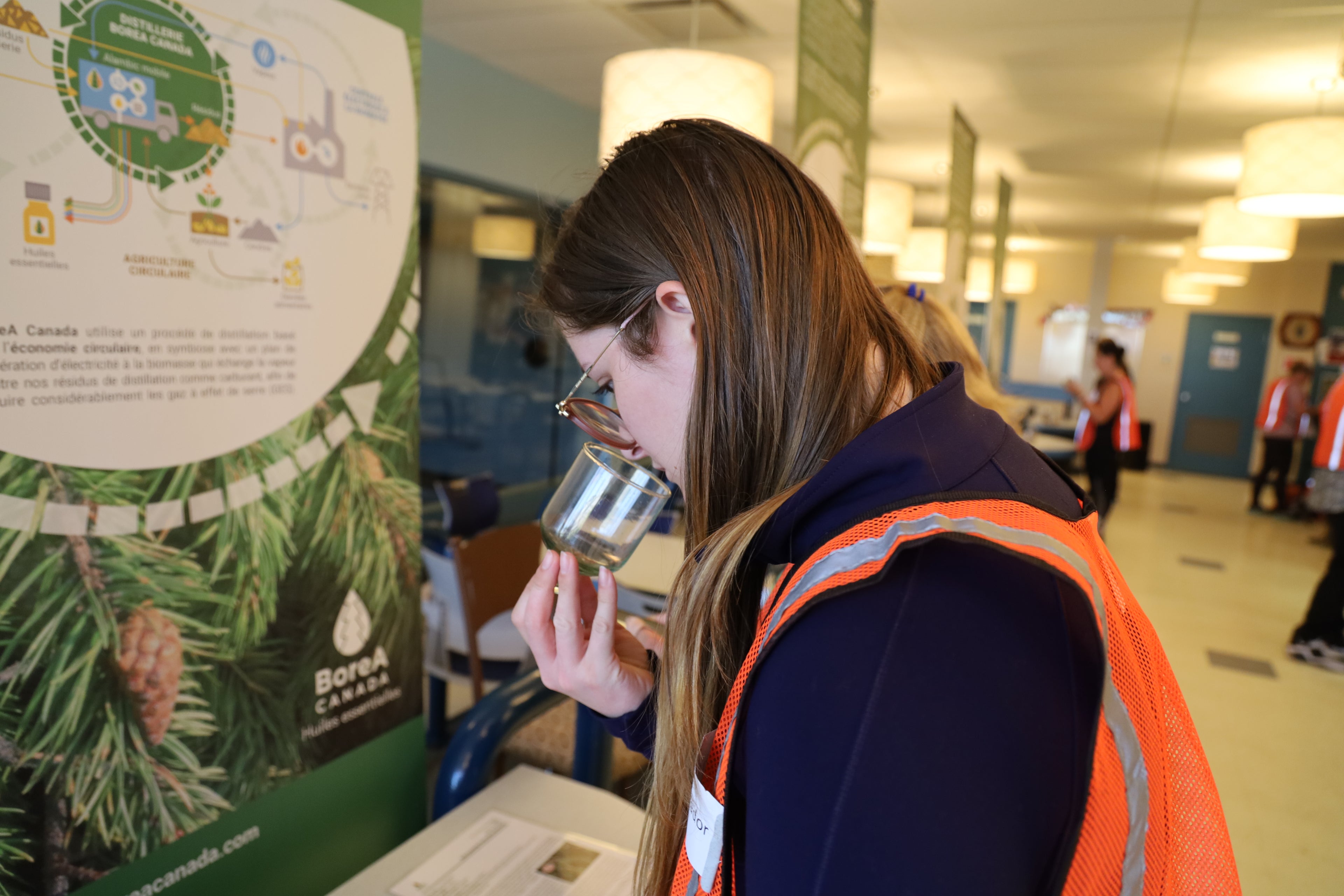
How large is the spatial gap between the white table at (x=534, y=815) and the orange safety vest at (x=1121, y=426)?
20.7ft

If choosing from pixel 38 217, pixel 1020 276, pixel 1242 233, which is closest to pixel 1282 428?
pixel 1020 276

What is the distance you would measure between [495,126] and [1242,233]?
4.57m

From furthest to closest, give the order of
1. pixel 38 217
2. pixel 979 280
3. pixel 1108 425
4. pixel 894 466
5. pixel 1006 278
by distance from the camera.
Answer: pixel 1006 278 → pixel 979 280 → pixel 1108 425 → pixel 38 217 → pixel 894 466

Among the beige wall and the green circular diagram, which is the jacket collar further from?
the beige wall

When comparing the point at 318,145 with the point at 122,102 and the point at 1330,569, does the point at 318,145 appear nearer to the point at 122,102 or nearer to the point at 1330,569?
the point at 122,102

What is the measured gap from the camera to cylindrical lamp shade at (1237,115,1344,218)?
361cm

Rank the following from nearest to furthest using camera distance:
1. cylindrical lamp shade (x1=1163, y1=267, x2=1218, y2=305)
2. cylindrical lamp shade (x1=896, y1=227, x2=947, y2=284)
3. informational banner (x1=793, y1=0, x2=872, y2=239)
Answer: informational banner (x1=793, y1=0, x2=872, y2=239) → cylindrical lamp shade (x1=896, y1=227, x2=947, y2=284) → cylindrical lamp shade (x1=1163, y1=267, x2=1218, y2=305)

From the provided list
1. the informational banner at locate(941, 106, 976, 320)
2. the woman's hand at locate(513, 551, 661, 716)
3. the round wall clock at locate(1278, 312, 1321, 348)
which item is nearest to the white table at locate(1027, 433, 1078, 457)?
the informational banner at locate(941, 106, 976, 320)

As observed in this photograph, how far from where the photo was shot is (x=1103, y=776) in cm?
59

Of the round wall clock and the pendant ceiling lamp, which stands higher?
the pendant ceiling lamp

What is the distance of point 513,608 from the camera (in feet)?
7.52

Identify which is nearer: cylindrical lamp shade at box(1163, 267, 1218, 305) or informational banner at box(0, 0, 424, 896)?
informational banner at box(0, 0, 424, 896)

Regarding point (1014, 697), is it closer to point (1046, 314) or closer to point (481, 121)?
point (481, 121)

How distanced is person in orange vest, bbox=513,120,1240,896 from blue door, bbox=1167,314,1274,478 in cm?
1404
